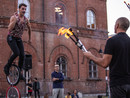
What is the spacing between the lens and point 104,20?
32219 millimetres

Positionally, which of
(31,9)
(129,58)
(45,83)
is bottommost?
(45,83)

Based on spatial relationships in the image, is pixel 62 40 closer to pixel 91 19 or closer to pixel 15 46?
pixel 91 19

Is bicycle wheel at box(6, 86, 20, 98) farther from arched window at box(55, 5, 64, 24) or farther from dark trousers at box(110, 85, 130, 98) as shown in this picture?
arched window at box(55, 5, 64, 24)

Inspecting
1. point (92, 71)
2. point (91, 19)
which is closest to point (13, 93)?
point (92, 71)

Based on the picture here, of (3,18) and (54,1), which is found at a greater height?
(54,1)

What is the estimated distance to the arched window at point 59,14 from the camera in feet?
93.0

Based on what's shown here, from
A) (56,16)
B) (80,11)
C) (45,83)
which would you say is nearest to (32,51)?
(45,83)

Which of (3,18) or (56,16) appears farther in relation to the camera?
(56,16)

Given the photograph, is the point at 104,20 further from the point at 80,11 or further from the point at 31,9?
the point at 31,9

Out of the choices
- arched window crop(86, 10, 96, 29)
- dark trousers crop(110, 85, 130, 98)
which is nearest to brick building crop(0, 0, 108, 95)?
arched window crop(86, 10, 96, 29)

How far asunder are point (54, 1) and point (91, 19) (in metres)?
5.46

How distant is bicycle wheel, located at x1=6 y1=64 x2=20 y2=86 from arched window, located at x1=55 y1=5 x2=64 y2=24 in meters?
20.0

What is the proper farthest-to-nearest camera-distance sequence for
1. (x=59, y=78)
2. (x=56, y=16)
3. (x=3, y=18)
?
1. (x=56, y=16)
2. (x=3, y=18)
3. (x=59, y=78)

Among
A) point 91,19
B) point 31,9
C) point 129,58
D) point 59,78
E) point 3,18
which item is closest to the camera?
point 129,58
